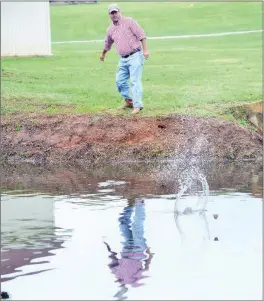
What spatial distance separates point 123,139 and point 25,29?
1187 cm

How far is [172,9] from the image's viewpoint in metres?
47.1

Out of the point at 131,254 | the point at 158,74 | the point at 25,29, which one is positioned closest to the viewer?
the point at 131,254

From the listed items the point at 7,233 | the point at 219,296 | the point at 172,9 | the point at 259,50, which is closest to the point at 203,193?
the point at 7,233

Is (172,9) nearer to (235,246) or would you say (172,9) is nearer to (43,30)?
(43,30)

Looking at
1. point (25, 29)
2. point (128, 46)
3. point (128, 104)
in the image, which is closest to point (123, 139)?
point (128, 104)

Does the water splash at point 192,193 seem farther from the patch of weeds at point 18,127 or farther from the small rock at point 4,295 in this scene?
the small rock at point 4,295

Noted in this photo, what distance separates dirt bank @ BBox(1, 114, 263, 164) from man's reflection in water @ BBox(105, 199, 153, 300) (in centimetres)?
457

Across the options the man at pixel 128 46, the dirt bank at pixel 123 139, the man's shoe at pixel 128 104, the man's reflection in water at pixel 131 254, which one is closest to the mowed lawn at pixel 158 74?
the man's shoe at pixel 128 104

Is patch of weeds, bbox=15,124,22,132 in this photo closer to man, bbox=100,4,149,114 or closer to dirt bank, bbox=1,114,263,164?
dirt bank, bbox=1,114,263,164

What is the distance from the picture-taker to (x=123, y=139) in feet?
60.6

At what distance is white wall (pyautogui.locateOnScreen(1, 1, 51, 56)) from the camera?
2933 cm

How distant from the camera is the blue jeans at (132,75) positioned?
60.7ft

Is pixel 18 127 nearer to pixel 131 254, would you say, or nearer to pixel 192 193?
pixel 192 193

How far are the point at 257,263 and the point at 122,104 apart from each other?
9.45 meters
